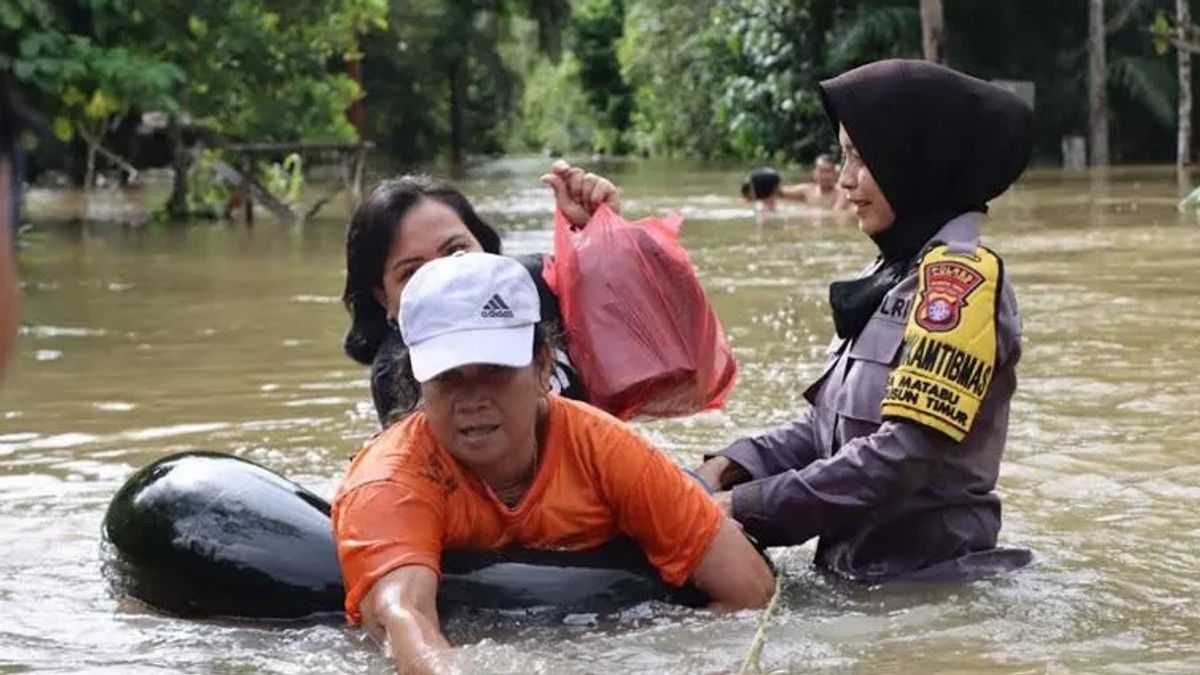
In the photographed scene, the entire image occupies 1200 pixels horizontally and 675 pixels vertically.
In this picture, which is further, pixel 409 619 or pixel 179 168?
pixel 179 168

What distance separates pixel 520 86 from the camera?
51344 millimetres

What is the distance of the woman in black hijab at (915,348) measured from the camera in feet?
13.9

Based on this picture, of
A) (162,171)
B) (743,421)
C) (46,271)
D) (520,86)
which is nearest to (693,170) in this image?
(162,171)

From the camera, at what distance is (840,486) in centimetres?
435

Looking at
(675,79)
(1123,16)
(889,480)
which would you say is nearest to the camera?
(889,480)

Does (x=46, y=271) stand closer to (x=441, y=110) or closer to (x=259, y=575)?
(x=259, y=575)

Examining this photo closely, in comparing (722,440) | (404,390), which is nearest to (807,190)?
(722,440)

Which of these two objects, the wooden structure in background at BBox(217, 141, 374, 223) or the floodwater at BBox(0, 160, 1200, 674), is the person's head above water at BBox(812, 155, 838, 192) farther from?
the wooden structure in background at BBox(217, 141, 374, 223)

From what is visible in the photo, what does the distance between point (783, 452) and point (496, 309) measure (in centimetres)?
120

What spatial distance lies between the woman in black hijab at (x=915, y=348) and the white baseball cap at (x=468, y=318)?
827 mm

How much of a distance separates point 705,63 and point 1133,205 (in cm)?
2565

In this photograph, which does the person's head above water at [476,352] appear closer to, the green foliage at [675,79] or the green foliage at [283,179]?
the green foliage at [283,179]

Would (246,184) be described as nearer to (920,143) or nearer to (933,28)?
(933,28)

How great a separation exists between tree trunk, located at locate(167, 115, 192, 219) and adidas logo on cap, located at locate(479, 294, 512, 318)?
1674 cm
